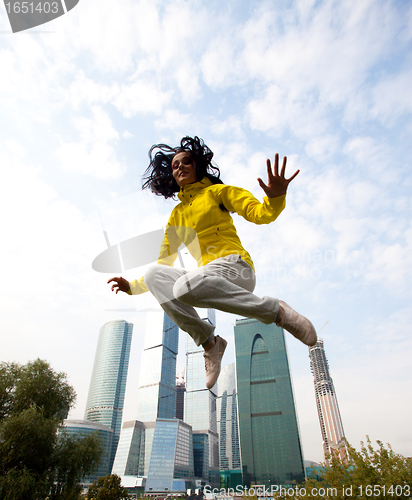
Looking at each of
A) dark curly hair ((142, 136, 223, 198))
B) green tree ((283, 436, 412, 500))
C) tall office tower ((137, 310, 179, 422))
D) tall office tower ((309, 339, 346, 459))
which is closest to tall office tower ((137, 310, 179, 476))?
tall office tower ((137, 310, 179, 422))

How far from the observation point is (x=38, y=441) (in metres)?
11.4

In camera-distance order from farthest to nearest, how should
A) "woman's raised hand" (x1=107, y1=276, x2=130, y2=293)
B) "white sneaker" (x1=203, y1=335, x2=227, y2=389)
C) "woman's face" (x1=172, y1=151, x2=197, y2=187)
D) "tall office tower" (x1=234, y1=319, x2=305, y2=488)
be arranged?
1. "tall office tower" (x1=234, y1=319, x2=305, y2=488)
2. "woman's face" (x1=172, y1=151, x2=197, y2=187)
3. "woman's raised hand" (x1=107, y1=276, x2=130, y2=293)
4. "white sneaker" (x1=203, y1=335, x2=227, y2=389)

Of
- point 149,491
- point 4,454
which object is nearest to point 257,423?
point 149,491

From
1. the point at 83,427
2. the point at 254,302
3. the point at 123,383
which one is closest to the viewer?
the point at 254,302

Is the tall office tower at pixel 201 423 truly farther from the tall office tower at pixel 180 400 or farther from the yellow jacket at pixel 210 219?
the yellow jacket at pixel 210 219

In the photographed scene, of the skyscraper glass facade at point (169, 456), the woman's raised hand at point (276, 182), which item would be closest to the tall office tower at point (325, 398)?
the skyscraper glass facade at point (169, 456)

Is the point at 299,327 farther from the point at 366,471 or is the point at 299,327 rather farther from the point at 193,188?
the point at 366,471

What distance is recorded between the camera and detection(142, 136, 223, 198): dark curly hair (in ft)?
11.4

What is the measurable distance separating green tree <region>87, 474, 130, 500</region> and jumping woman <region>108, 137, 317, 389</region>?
2980cm

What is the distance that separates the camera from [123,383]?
110m

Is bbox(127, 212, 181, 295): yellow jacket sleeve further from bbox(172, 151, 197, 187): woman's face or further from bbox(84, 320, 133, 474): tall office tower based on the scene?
bbox(84, 320, 133, 474): tall office tower

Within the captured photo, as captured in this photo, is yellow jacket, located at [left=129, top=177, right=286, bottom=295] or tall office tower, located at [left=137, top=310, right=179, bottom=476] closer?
yellow jacket, located at [left=129, top=177, right=286, bottom=295]

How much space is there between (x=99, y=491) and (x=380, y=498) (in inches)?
1006

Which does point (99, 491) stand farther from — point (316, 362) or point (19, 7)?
point (316, 362)
